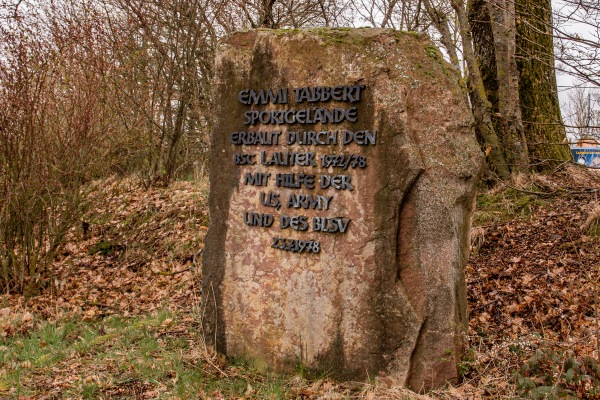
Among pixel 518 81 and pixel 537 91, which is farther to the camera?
pixel 537 91

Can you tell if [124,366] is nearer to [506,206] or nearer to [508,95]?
[506,206]

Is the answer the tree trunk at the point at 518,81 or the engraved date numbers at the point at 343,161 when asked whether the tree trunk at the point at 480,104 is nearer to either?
the tree trunk at the point at 518,81

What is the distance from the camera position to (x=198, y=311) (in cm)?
574

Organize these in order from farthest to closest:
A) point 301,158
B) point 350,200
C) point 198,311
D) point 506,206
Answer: point 506,206 → point 198,311 → point 301,158 → point 350,200

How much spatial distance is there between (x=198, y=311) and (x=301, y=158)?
2172 mm

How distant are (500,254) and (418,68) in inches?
127

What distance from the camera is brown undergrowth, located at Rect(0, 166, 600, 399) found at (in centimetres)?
417

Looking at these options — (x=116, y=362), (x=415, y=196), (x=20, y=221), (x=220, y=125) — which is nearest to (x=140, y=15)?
(x=20, y=221)

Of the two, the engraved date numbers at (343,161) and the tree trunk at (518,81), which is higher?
the tree trunk at (518,81)

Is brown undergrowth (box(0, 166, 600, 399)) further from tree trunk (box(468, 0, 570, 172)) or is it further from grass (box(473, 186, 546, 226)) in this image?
tree trunk (box(468, 0, 570, 172))

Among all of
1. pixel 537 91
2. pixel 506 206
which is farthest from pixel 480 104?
pixel 506 206

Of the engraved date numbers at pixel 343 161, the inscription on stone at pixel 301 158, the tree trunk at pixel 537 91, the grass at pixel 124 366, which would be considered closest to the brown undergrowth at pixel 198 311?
the grass at pixel 124 366

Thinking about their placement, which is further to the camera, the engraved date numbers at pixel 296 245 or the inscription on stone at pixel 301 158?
the engraved date numbers at pixel 296 245

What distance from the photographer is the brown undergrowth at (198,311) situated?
13.7 ft
